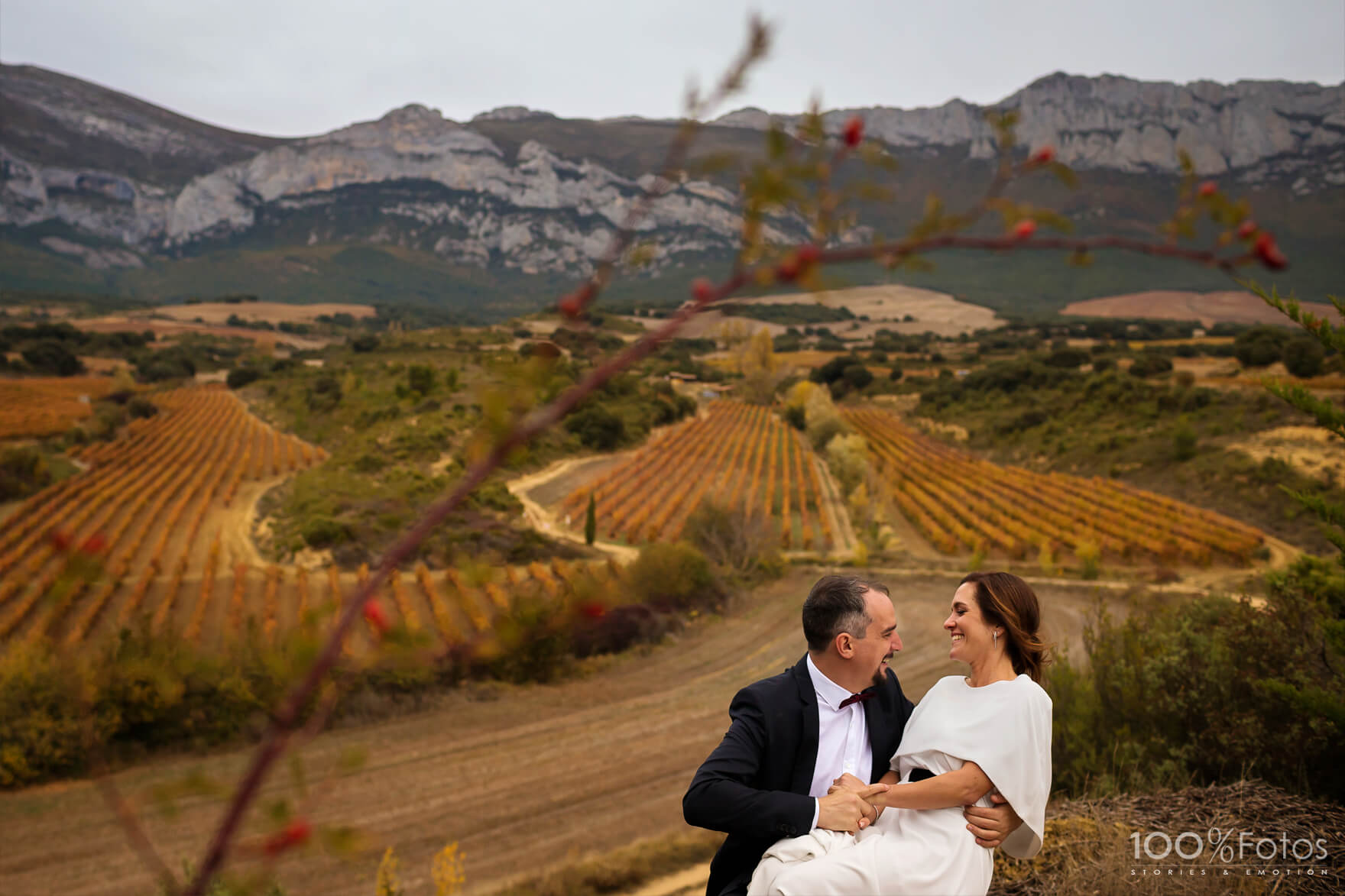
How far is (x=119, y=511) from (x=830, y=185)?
30778mm

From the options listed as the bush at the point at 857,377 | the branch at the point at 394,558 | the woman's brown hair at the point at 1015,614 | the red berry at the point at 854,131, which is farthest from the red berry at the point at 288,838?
the bush at the point at 857,377

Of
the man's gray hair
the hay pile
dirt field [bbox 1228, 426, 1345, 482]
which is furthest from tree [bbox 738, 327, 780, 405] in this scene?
the man's gray hair

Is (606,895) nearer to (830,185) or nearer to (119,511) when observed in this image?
Result: (830,185)

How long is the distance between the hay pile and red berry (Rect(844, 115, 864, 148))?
14.5 ft

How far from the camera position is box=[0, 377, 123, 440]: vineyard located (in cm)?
3822

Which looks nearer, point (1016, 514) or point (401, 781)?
point (401, 781)

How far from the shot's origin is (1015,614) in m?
2.83

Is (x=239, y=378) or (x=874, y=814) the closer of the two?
(x=874, y=814)

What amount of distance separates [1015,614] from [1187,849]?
263 cm

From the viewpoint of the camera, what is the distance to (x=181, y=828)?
9.25 meters

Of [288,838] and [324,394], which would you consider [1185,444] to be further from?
[324,394]

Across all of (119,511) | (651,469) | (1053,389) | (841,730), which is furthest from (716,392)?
(841,730)

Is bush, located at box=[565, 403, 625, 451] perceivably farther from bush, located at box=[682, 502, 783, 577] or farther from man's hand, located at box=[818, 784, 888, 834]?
man's hand, located at box=[818, 784, 888, 834]

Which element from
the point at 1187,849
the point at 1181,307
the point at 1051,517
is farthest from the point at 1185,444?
the point at 1181,307
